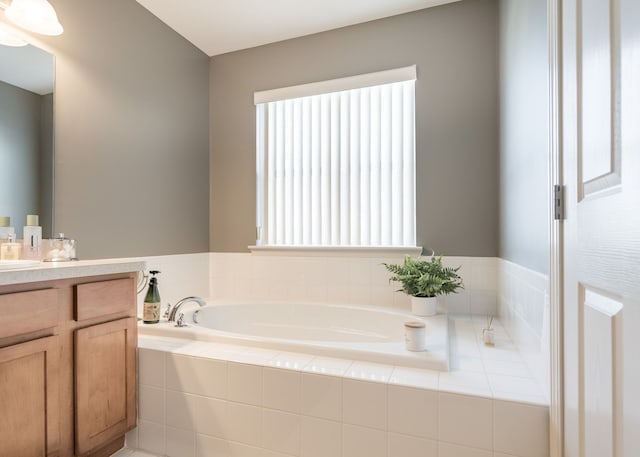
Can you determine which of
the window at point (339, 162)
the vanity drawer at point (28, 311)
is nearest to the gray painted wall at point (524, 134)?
the window at point (339, 162)

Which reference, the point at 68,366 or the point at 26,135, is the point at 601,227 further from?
the point at 26,135

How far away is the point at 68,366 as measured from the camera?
126cm

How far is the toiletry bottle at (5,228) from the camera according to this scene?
156 centimetres

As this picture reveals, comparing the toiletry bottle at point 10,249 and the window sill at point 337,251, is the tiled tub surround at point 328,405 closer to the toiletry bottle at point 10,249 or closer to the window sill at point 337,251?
the toiletry bottle at point 10,249

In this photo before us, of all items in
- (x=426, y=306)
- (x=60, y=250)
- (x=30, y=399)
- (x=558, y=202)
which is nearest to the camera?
(x=558, y=202)

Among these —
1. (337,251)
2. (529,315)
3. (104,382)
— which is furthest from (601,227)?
(337,251)

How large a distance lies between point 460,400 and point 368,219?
1534 mm

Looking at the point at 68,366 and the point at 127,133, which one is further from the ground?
the point at 127,133

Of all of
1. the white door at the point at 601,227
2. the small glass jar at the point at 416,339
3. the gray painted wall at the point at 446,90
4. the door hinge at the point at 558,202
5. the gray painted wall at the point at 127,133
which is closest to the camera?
the white door at the point at 601,227

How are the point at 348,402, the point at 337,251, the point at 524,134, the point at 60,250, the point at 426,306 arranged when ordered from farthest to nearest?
the point at 337,251 → the point at 426,306 → the point at 60,250 → the point at 524,134 → the point at 348,402

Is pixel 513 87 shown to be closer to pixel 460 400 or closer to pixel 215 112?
pixel 460 400

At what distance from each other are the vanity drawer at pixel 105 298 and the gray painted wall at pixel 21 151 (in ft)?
2.08

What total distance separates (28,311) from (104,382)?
1.46ft

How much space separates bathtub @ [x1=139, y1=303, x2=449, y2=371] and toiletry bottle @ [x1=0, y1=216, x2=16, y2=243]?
2.47 ft
